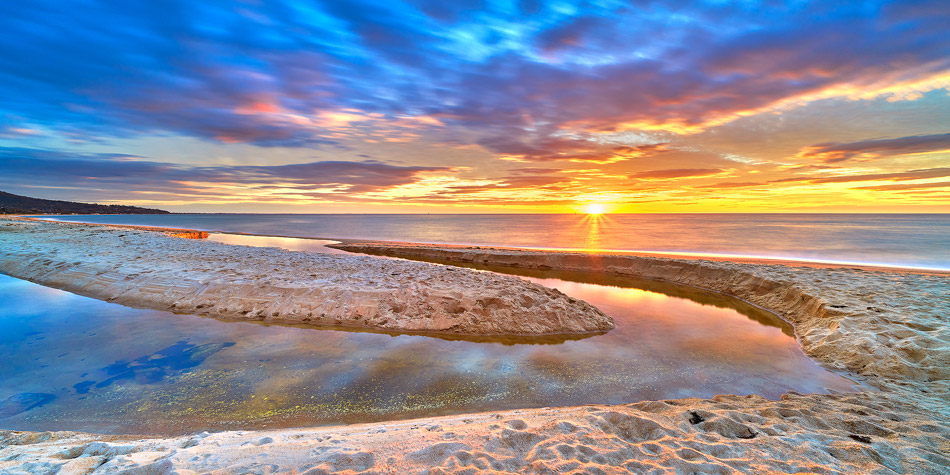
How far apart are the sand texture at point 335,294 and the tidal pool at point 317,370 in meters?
0.70

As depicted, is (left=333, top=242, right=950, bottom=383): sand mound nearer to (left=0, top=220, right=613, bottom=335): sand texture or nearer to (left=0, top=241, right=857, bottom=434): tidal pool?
(left=0, top=241, right=857, bottom=434): tidal pool

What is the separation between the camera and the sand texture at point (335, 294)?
420 inches

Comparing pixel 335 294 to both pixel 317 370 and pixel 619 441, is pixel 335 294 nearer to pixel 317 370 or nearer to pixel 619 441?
pixel 317 370

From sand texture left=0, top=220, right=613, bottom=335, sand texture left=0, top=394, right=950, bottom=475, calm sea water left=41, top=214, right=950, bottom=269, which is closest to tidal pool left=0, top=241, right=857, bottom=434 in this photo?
sand texture left=0, top=220, right=613, bottom=335

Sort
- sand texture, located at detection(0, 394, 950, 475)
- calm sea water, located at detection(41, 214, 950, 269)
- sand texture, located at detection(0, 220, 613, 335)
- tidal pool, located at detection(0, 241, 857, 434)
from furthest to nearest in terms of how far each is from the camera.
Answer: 1. calm sea water, located at detection(41, 214, 950, 269)
2. sand texture, located at detection(0, 220, 613, 335)
3. tidal pool, located at detection(0, 241, 857, 434)
4. sand texture, located at detection(0, 394, 950, 475)

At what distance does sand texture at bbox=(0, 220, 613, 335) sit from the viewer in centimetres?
1066

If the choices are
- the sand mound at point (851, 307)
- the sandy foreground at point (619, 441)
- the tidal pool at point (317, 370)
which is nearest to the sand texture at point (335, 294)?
the tidal pool at point (317, 370)

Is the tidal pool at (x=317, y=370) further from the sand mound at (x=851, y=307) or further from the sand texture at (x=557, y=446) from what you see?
the sand texture at (x=557, y=446)

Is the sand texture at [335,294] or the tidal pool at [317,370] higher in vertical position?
the sand texture at [335,294]

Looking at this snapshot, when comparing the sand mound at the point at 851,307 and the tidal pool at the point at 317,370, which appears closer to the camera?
the tidal pool at the point at 317,370

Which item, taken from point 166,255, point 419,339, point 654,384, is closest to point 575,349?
point 654,384

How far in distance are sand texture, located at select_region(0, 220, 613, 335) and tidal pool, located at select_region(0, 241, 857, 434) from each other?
0.70 meters

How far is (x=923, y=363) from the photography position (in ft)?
23.6

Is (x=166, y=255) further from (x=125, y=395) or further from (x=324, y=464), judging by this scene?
(x=324, y=464)
